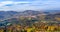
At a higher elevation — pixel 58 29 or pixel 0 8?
pixel 0 8

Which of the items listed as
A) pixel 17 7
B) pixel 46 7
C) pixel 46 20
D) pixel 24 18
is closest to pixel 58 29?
pixel 46 20

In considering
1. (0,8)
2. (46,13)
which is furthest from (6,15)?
(46,13)

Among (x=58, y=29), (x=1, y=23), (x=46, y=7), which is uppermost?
(x=46, y=7)

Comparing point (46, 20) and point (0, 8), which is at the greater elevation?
point (0, 8)

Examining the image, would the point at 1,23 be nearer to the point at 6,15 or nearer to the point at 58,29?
the point at 6,15

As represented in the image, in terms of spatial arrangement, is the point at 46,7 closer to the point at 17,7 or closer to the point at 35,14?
the point at 35,14

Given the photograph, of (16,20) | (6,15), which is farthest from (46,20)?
(6,15)

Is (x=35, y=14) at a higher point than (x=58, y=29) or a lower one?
higher

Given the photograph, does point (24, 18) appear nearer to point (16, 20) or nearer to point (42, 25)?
point (16, 20)
